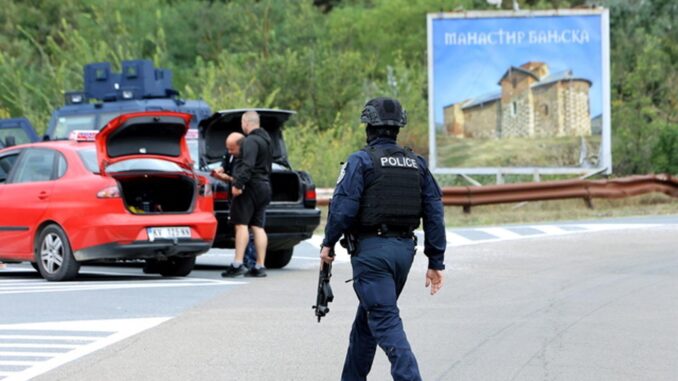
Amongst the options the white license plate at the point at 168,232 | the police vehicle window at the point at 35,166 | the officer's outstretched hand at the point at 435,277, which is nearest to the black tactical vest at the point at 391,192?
the officer's outstretched hand at the point at 435,277

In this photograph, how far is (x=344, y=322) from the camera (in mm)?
12484

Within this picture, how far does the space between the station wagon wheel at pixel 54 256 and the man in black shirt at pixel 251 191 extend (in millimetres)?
1766

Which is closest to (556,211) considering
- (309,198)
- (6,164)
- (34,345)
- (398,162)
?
(309,198)

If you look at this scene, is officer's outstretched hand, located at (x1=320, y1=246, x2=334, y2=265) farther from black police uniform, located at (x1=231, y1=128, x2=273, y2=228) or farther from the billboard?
the billboard

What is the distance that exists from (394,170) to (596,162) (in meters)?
24.4

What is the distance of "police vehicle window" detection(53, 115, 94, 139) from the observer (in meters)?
21.7

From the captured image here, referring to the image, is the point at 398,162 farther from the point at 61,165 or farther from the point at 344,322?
the point at 61,165

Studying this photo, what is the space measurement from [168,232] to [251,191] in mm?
1075

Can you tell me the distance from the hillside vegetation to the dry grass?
3.76 metres

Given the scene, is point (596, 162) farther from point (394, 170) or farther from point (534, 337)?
point (394, 170)

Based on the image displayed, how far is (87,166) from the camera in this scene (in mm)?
16062

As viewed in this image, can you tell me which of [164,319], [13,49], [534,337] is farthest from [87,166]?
[13,49]

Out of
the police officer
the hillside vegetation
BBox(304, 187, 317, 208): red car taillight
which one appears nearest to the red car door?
BBox(304, 187, 317, 208): red car taillight

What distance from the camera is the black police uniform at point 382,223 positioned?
26.6ft
